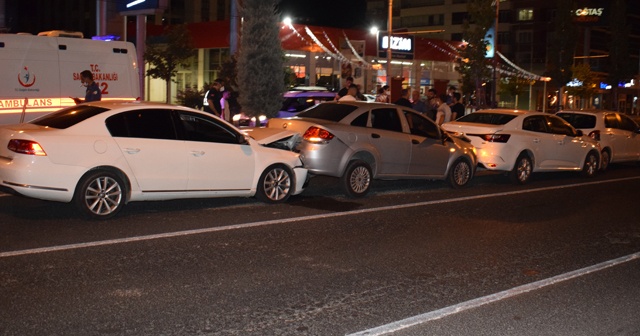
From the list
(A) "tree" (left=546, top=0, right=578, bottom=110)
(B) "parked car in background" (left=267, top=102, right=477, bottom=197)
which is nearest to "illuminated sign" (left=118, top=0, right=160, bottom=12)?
(B) "parked car in background" (left=267, top=102, right=477, bottom=197)

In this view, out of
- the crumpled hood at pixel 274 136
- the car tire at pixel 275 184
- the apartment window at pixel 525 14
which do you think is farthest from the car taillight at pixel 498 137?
the apartment window at pixel 525 14

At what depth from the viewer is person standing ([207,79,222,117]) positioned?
17.6 meters

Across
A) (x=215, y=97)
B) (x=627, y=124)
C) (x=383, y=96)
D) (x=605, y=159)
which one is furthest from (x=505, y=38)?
(x=215, y=97)

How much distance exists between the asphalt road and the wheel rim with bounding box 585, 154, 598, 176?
5.74 meters

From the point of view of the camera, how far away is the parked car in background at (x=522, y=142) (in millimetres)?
15062

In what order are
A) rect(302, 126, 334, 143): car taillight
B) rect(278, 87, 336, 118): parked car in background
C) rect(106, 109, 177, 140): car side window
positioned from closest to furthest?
rect(106, 109, 177, 140): car side window
rect(302, 126, 334, 143): car taillight
rect(278, 87, 336, 118): parked car in background

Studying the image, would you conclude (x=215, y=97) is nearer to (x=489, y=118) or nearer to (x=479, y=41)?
(x=489, y=118)

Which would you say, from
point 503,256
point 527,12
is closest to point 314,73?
point 503,256

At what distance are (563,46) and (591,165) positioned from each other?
3262 centimetres

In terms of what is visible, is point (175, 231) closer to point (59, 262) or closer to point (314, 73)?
point (59, 262)

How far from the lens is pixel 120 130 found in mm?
9555

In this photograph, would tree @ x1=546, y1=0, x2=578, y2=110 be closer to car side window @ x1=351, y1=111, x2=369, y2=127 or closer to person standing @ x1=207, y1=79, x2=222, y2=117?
person standing @ x1=207, y1=79, x2=222, y2=117

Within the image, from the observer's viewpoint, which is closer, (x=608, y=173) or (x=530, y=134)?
(x=530, y=134)

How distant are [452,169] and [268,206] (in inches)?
179
